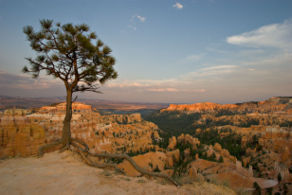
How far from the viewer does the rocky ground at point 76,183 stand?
178 inches

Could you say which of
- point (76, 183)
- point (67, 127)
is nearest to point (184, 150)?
point (67, 127)

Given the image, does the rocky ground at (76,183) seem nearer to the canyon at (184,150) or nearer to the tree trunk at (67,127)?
the canyon at (184,150)

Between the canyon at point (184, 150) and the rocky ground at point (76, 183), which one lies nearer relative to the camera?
the rocky ground at point (76, 183)

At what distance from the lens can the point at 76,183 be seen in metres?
4.93

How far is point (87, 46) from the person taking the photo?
326 inches

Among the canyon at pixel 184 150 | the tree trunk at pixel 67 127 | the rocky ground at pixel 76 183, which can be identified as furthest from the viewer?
the canyon at pixel 184 150

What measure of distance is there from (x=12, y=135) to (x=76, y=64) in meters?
7.12

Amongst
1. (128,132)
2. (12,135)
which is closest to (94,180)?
(12,135)

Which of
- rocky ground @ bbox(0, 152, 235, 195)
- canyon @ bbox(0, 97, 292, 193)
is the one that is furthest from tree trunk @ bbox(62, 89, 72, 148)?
rocky ground @ bbox(0, 152, 235, 195)

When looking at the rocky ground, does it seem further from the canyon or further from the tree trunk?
the tree trunk

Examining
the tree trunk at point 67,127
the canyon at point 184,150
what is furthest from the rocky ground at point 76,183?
the tree trunk at point 67,127

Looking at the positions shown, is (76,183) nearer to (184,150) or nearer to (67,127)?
(67,127)

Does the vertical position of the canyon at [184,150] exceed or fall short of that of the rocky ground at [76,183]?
it falls short

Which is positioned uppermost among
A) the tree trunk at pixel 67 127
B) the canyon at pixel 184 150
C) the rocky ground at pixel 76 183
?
the tree trunk at pixel 67 127
